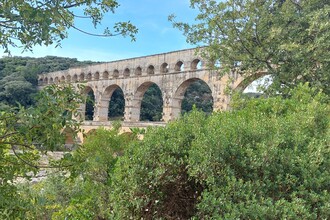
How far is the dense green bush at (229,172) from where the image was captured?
3.90m

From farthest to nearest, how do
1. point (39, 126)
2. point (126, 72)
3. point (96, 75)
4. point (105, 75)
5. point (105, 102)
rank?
point (96, 75) → point (105, 75) → point (105, 102) → point (126, 72) → point (39, 126)

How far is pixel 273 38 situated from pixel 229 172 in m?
5.88

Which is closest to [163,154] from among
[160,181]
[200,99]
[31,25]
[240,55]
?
[160,181]

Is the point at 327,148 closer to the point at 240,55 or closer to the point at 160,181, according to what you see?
the point at 160,181

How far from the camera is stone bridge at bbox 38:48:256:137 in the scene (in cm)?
2042

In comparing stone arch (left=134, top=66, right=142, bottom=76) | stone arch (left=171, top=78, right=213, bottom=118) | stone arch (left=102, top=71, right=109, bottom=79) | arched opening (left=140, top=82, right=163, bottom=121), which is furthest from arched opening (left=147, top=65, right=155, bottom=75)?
arched opening (left=140, top=82, right=163, bottom=121)

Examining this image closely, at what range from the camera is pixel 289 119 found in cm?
523

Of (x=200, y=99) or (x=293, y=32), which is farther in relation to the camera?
(x=200, y=99)

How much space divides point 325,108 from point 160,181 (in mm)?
2908

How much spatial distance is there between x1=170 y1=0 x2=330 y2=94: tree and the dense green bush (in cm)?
351

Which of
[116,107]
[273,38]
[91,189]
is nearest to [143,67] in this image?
[116,107]

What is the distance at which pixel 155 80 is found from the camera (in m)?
25.2

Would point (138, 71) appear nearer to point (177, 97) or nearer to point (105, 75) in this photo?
point (105, 75)

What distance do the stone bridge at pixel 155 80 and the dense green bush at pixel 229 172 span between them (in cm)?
1268
